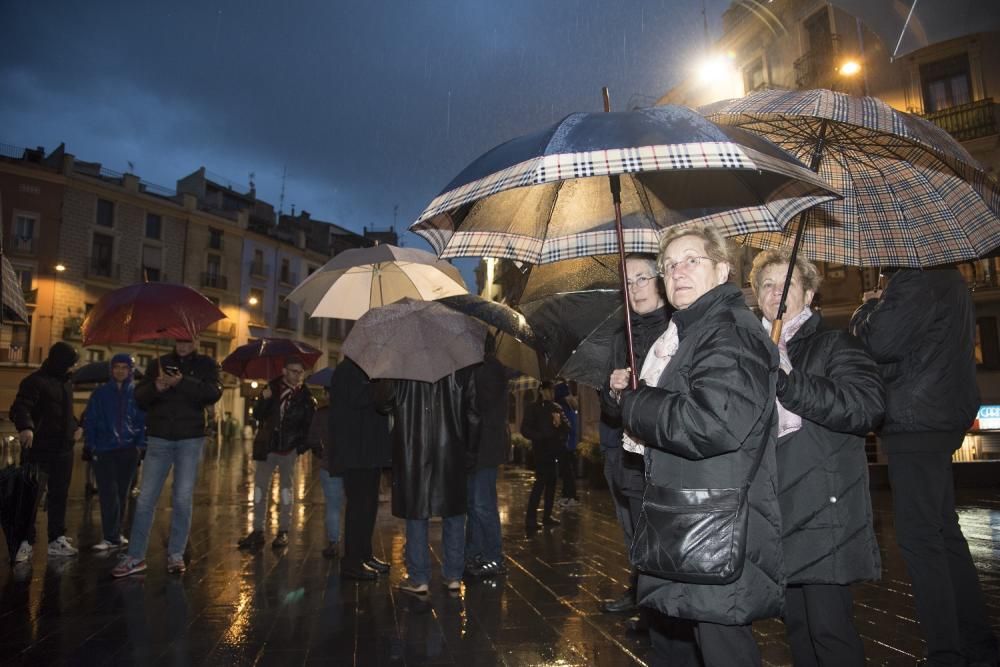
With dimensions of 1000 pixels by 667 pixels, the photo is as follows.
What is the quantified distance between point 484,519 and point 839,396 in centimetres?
398

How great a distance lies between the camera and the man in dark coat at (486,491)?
19.6ft

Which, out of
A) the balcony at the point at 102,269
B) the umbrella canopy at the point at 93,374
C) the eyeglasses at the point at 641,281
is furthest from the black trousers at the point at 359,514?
the balcony at the point at 102,269

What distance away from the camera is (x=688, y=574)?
82.8 inches

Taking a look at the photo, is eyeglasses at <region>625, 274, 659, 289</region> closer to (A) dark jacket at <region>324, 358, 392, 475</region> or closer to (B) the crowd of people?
A: (B) the crowd of people

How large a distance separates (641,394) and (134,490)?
12.9 metres

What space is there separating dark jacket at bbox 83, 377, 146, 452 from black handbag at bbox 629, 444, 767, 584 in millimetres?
6531

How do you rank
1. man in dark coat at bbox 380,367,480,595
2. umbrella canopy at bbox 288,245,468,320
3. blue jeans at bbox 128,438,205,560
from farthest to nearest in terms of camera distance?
umbrella canopy at bbox 288,245,468,320, blue jeans at bbox 128,438,205,560, man in dark coat at bbox 380,367,480,595

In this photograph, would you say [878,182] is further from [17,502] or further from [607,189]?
[17,502]

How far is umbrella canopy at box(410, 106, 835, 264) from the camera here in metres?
2.65

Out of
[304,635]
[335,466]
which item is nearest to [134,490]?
[335,466]

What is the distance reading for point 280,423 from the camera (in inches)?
304

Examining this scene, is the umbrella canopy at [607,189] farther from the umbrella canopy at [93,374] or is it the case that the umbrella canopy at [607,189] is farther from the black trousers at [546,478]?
the umbrella canopy at [93,374]

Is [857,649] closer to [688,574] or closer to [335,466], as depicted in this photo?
[688,574]

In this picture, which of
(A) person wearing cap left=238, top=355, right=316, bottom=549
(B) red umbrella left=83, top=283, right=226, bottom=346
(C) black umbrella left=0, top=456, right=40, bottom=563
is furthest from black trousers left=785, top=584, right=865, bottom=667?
(C) black umbrella left=0, top=456, right=40, bottom=563
